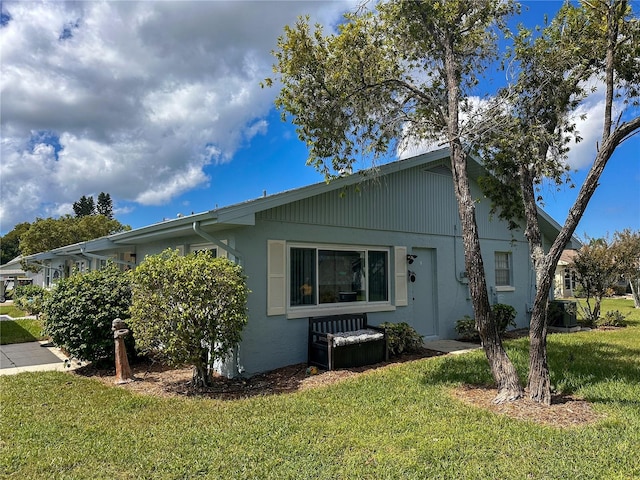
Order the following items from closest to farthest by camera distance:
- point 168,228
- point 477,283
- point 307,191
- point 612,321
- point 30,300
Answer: point 477,283 → point 307,191 → point 168,228 → point 612,321 → point 30,300

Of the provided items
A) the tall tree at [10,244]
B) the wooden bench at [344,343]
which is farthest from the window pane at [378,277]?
the tall tree at [10,244]

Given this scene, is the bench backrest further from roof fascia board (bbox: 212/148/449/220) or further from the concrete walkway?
roof fascia board (bbox: 212/148/449/220)

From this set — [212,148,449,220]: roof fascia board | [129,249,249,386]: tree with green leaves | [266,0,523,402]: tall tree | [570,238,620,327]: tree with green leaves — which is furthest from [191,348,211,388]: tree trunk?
[570,238,620,327]: tree with green leaves

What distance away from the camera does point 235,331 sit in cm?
606

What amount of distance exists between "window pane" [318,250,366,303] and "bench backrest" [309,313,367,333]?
379 millimetres

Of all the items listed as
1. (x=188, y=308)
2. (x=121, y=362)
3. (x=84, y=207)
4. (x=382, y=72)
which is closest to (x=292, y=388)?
(x=188, y=308)

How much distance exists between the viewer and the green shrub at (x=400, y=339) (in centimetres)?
811

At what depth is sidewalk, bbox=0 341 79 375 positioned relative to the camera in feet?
25.8

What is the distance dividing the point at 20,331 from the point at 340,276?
395 inches

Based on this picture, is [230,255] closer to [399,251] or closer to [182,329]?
[182,329]

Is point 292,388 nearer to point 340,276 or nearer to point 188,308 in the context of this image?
point 188,308

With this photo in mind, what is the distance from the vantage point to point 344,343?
722 centimetres

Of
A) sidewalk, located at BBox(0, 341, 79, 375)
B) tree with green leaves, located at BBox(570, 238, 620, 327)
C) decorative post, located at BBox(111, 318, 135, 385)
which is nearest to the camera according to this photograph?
decorative post, located at BBox(111, 318, 135, 385)

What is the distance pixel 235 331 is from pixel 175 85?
8257 millimetres
